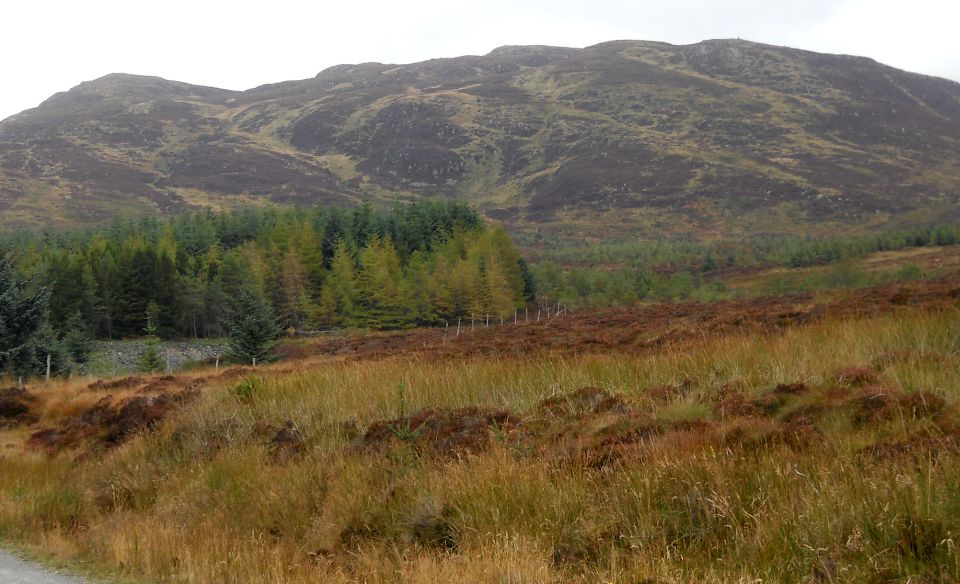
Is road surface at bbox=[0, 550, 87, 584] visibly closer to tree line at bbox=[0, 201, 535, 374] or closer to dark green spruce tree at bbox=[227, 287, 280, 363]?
dark green spruce tree at bbox=[227, 287, 280, 363]

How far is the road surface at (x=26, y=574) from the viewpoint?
579cm

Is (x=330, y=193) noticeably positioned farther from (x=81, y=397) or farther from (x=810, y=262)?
(x=81, y=397)

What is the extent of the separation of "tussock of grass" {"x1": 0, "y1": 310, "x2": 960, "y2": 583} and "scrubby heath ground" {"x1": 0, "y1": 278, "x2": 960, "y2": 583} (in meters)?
0.03

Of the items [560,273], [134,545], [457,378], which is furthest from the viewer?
[560,273]

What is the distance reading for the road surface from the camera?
5793mm

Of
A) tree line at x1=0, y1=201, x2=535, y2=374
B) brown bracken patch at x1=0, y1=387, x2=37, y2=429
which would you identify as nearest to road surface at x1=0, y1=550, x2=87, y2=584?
brown bracken patch at x1=0, y1=387, x2=37, y2=429

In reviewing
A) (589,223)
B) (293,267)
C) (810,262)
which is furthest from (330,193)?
(810,262)

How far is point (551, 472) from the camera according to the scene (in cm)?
555

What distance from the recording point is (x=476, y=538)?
16.6 feet

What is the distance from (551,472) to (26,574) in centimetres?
510

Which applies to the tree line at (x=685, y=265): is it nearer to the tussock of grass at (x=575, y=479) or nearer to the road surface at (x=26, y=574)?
the tussock of grass at (x=575, y=479)

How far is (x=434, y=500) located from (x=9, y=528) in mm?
5875

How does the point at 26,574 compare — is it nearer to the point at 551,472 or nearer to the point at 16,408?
the point at 551,472

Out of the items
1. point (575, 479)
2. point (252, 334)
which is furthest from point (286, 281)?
point (575, 479)
